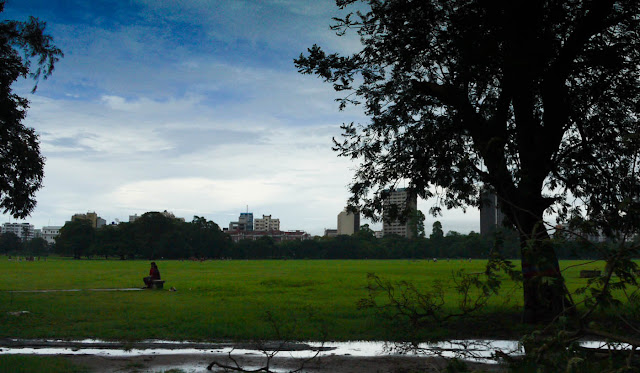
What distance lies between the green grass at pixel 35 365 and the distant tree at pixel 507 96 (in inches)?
363

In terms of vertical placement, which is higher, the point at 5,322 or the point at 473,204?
the point at 473,204

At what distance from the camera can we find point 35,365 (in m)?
9.17

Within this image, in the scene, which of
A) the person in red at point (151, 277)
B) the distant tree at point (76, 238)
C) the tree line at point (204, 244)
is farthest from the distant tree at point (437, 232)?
the person in red at point (151, 277)

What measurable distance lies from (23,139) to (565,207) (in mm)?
21760

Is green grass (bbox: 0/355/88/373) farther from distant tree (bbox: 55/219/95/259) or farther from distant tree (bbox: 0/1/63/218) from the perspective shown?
distant tree (bbox: 55/219/95/259)

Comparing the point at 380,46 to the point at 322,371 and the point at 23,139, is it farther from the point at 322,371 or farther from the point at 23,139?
the point at 23,139

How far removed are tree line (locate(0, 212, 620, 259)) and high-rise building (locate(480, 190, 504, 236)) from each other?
4544 inches

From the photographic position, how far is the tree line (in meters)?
145

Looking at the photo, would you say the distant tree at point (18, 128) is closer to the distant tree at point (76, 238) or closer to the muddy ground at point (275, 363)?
the muddy ground at point (275, 363)

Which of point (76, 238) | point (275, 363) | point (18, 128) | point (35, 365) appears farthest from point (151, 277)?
point (76, 238)

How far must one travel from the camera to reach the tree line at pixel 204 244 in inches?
5694

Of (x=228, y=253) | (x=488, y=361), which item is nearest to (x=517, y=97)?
(x=488, y=361)

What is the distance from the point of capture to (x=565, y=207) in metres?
18.3

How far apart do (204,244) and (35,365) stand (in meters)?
150
